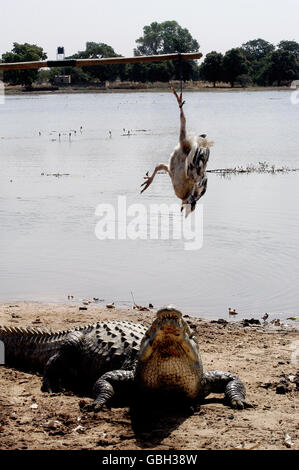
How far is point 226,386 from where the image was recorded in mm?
7070

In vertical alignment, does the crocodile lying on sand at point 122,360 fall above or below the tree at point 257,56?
below

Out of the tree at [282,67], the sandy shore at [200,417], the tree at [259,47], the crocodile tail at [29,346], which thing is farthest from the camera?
the tree at [259,47]

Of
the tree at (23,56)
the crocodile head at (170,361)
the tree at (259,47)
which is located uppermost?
the tree at (259,47)

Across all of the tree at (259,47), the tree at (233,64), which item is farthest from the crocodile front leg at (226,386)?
the tree at (259,47)

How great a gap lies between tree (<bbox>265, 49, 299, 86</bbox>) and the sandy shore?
3508 inches

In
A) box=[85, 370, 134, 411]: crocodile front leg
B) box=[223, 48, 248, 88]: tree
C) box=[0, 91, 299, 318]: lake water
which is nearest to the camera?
box=[85, 370, 134, 411]: crocodile front leg

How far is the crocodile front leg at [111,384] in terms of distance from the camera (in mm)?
6809

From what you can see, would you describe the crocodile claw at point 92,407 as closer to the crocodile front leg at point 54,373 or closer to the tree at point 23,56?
the crocodile front leg at point 54,373

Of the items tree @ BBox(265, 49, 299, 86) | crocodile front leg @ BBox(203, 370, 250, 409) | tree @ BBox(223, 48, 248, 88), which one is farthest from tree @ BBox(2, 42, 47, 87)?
tree @ BBox(265, 49, 299, 86)

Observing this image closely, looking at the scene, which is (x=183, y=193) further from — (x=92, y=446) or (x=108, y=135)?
(x=108, y=135)

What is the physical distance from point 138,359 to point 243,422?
114 centimetres

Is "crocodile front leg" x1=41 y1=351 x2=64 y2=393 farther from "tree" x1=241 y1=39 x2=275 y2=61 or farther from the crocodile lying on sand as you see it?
"tree" x1=241 y1=39 x2=275 y2=61

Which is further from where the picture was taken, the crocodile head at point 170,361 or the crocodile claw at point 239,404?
the crocodile claw at point 239,404

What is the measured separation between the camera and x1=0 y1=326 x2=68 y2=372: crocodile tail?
8.07 metres
